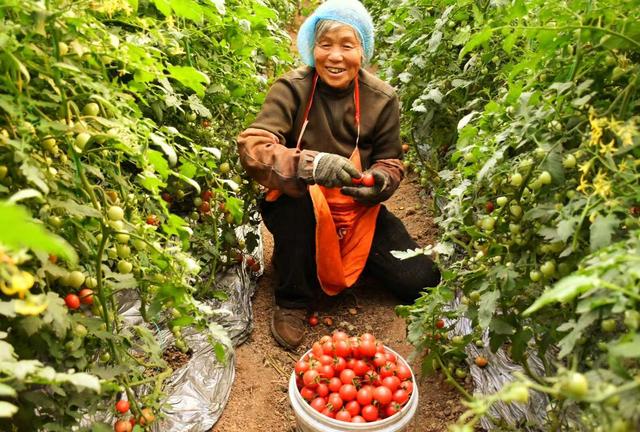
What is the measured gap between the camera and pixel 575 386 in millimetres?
916

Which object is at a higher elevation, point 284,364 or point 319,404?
point 319,404

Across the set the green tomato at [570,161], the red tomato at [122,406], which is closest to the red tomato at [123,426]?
the red tomato at [122,406]

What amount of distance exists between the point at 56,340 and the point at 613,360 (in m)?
1.25

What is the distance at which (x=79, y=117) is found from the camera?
1400mm

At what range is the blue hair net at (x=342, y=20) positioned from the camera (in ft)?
8.93

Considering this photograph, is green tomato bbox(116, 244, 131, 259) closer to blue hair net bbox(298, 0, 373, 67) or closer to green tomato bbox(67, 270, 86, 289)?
green tomato bbox(67, 270, 86, 289)

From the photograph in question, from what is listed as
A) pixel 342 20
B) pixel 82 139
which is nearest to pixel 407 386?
pixel 82 139

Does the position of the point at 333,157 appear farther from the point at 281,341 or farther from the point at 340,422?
the point at 340,422

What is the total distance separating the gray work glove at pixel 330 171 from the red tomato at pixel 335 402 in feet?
3.06

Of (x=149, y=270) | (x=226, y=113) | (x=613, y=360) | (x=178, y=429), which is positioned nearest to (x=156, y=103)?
(x=226, y=113)

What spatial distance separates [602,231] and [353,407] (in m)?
1.22

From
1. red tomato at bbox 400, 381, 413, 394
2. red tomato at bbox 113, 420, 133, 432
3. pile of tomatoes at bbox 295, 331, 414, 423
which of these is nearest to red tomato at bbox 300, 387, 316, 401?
pile of tomatoes at bbox 295, 331, 414, 423

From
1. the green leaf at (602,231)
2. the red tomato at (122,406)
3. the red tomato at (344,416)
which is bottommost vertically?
the red tomato at (344,416)

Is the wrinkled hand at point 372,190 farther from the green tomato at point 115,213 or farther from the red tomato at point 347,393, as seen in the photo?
the green tomato at point 115,213
